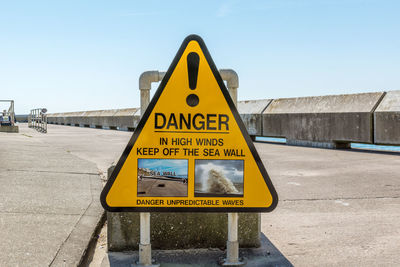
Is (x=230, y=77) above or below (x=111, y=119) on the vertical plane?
above

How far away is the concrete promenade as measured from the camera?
301 cm

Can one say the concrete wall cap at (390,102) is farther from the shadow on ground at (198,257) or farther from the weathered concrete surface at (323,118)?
the shadow on ground at (198,257)

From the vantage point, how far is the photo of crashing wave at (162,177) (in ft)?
8.54

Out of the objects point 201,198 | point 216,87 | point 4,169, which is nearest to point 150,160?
point 201,198

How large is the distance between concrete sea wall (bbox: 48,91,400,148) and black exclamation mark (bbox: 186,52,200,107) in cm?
862

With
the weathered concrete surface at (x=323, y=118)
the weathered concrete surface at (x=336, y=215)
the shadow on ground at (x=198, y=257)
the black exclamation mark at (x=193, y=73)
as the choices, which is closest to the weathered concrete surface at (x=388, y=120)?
the weathered concrete surface at (x=323, y=118)

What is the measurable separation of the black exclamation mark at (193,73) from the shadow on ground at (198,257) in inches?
43.4

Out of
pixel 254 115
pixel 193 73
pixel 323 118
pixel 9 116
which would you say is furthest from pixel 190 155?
pixel 9 116

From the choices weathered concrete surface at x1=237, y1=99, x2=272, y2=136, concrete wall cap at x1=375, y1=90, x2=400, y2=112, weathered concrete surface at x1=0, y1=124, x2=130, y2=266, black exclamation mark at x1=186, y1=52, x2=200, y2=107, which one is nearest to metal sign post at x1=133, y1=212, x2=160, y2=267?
weathered concrete surface at x1=0, y1=124, x2=130, y2=266

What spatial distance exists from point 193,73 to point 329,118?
32.1ft

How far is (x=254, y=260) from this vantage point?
2.95 metres

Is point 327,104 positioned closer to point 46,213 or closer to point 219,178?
point 46,213

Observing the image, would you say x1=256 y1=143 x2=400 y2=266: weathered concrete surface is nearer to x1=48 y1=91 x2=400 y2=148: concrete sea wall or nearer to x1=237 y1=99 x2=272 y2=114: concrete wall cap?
x1=48 y1=91 x2=400 y2=148: concrete sea wall

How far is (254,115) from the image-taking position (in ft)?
48.4
